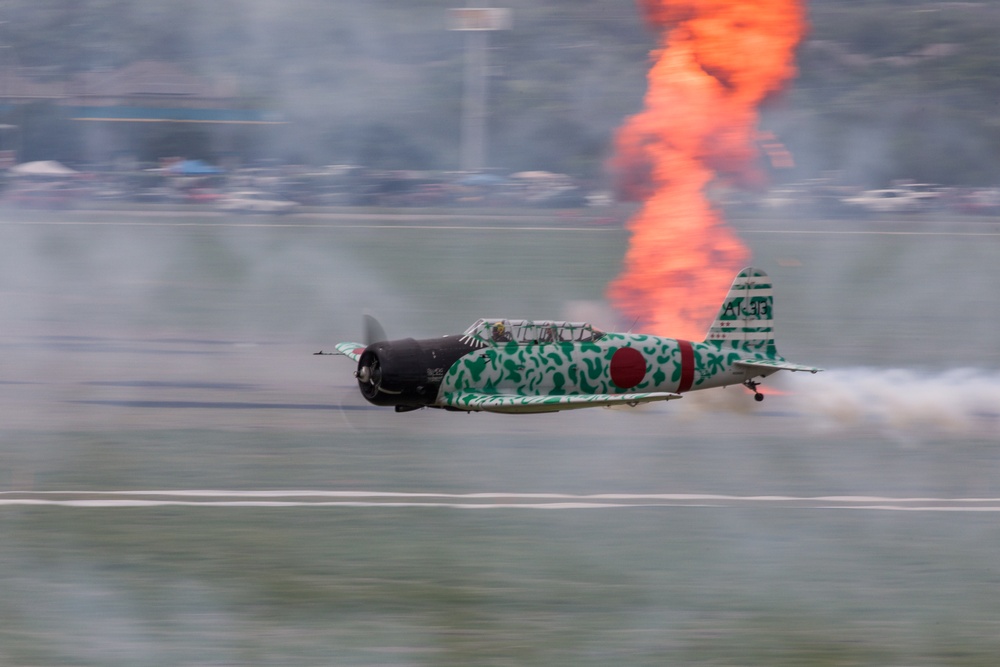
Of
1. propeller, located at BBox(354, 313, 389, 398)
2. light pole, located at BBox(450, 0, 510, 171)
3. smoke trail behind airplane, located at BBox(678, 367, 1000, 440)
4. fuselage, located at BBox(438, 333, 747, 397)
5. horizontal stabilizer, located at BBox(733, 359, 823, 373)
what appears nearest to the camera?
propeller, located at BBox(354, 313, 389, 398)

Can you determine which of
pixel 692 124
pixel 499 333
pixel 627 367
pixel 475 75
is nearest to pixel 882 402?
pixel 627 367

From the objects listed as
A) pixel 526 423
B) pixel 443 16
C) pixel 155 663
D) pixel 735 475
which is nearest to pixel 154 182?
pixel 443 16

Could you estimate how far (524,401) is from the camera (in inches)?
951

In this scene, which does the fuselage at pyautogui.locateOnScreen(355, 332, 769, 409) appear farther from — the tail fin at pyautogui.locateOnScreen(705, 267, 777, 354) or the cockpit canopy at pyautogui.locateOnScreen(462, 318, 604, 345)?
the tail fin at pyautogui.locateOnScreen(705, 267, 777, 354)

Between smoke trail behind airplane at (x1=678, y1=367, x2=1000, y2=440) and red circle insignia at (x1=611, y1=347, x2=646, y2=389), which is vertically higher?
red circle insignia at (x1=611, y1=347, x2=646, y2=389)

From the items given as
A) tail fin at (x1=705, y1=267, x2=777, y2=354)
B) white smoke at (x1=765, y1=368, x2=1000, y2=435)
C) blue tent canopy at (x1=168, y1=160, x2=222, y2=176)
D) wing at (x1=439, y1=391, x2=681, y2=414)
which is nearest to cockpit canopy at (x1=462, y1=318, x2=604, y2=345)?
wing at (x1=439, y1=391, x2=681, y2=414)

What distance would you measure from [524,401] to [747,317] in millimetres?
6016

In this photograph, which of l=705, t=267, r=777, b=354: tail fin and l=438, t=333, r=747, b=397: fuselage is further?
l=705, t=267, r=777, b=354: tail fin

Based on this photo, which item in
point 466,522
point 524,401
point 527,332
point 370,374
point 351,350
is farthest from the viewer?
point 351,350

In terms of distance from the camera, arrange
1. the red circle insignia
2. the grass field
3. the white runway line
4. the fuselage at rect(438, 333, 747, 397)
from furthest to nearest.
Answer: the red circle insignia, the fuselage at rect(438, 333, 747, 397), the white runway line, the grass field

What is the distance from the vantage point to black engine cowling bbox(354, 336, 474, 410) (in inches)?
952

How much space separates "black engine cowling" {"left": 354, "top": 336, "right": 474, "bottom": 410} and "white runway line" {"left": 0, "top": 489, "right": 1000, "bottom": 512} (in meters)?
2.51

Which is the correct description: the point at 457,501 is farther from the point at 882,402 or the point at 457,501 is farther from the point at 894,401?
the point at 894,401

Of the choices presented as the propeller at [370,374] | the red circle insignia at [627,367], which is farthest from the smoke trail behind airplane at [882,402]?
the propeller at [370,374]
